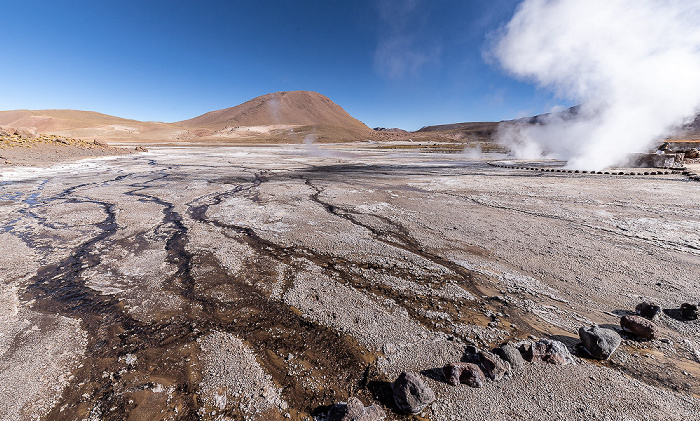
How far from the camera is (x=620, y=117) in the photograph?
1822cm

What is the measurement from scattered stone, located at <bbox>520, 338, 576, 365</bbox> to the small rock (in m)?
0.31

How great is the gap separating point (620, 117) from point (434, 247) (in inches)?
862

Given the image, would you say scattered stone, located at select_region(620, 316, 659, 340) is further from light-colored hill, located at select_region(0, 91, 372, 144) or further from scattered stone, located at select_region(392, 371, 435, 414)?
light-colored hill, located at select_region(0, 91, 372, 144)

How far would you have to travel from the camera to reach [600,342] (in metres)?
2.69

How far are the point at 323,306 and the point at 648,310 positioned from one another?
3.83m

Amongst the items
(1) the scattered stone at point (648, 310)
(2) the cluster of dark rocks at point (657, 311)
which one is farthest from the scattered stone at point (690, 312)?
(1) the scattered stone at point (648, 310)

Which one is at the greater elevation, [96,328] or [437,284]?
[437,284]

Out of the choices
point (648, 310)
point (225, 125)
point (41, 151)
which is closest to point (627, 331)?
point (648, 310)

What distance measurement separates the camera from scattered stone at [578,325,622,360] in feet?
8.74

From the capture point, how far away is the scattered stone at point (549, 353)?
264 centimetres

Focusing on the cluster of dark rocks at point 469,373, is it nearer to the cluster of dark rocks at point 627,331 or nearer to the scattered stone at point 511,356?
the scattered stone at point 511,356

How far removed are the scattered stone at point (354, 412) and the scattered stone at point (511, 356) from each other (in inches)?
52.1

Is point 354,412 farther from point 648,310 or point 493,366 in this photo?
point 648,310

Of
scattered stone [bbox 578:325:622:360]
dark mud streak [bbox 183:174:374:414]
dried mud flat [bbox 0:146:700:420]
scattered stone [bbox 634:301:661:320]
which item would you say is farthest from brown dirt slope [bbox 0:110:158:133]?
scattered stone [bbox 634:301:661:320]
